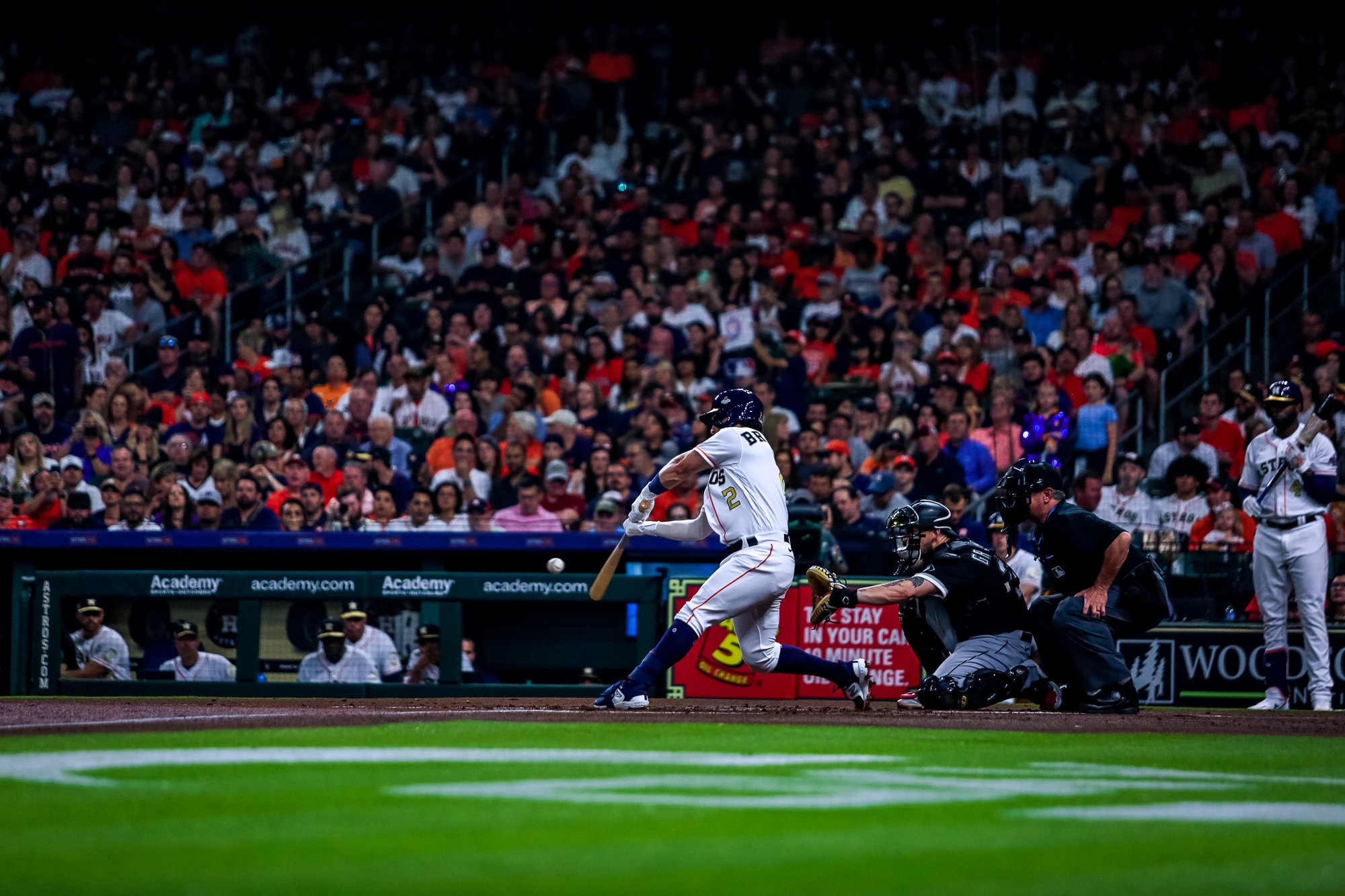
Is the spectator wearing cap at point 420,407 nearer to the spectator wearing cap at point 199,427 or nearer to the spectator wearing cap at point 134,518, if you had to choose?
the spectator wearing cap at point 199,427

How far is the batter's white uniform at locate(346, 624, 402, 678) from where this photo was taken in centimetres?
1320

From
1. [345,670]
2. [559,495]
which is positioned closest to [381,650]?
[345,670]

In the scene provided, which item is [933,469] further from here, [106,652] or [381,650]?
[106,652]

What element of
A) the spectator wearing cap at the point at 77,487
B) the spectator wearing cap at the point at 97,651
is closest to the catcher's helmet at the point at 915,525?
the spectator wearing cap at the point at 97,651

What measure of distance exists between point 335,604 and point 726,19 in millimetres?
13628

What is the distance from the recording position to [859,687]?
10.4 m

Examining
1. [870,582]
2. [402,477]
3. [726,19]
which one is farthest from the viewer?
[726,19]

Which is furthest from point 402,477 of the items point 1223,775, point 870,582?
point 1223,775

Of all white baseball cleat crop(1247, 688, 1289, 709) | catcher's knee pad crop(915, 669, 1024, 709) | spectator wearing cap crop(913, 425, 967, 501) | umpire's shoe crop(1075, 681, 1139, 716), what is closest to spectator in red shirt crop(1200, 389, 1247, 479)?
spectator wearing cap crop(913, 425, 967, 501)

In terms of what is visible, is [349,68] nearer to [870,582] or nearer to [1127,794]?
[870,582]

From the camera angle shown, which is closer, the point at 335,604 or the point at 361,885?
the point at 361,885

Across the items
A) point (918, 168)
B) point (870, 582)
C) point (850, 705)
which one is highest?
point (918, 168)

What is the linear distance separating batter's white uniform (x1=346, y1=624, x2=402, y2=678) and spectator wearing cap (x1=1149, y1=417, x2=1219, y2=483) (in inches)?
260

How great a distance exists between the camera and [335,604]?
43.9 feet
